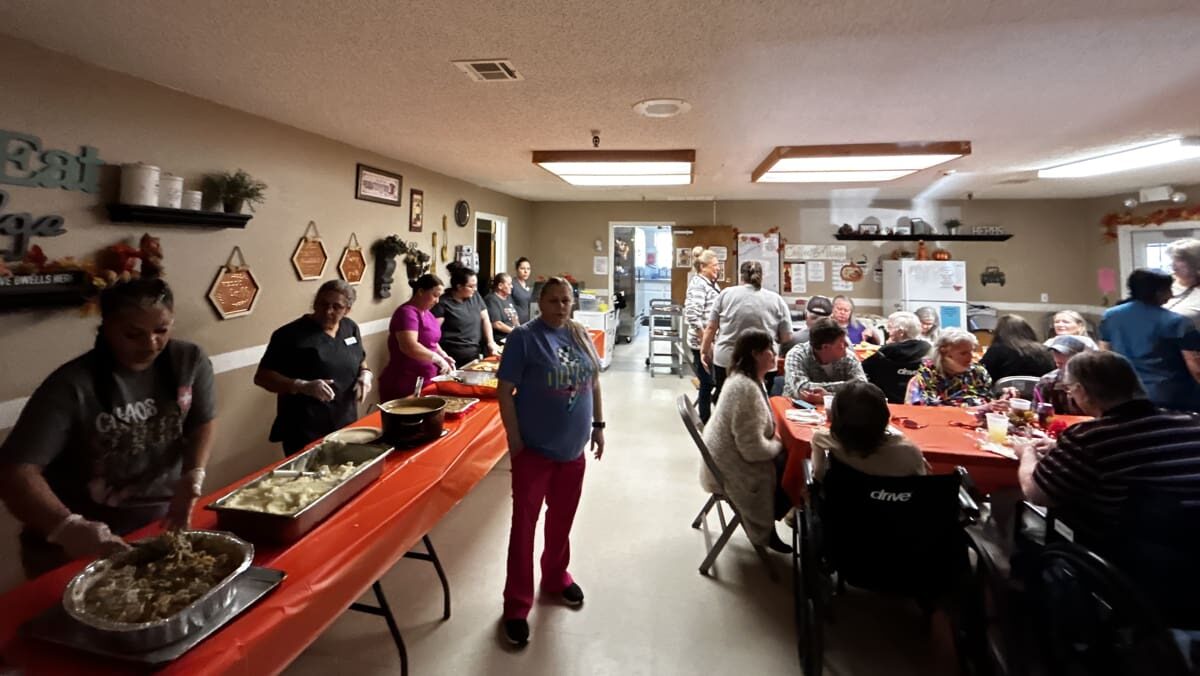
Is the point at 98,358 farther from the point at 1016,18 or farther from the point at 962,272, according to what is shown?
the point at 962,272

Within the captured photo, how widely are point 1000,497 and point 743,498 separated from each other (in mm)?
1099

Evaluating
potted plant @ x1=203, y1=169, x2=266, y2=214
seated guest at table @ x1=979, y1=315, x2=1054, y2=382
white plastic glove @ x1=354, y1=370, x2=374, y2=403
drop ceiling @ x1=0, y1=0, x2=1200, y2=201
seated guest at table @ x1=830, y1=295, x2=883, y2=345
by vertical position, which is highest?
drop ceiling @ x1=0, y1=0, x2=1200, y2=201

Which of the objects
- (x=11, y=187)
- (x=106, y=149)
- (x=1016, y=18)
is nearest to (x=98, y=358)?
(x=11, y=187)

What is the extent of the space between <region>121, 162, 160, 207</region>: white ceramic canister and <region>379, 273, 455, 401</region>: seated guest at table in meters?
1.24

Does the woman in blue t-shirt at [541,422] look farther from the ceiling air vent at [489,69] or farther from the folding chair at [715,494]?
the ceiling air vent at [489,69]

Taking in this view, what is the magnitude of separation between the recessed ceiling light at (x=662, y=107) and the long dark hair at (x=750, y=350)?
1.30m

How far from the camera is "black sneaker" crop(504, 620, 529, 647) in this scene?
198 centimetres

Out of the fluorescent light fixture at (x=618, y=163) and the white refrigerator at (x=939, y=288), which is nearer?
the fluorescent light fixture at (x=618, y=163)

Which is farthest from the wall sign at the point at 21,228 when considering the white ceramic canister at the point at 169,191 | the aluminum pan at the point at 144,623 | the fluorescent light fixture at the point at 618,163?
the fluorescent light fixture at the point at 618,163

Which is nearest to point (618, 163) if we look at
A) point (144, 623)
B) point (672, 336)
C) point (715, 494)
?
point (715, 494)

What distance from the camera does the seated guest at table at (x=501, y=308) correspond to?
4984 mm

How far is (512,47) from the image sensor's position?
2014 millimetres

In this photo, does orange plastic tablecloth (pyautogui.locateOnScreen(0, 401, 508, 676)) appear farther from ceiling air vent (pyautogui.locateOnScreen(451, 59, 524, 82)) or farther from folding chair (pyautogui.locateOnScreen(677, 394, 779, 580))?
ceiling air vent (pyautogui.locateOnScreen(451, 59, 524, 82))

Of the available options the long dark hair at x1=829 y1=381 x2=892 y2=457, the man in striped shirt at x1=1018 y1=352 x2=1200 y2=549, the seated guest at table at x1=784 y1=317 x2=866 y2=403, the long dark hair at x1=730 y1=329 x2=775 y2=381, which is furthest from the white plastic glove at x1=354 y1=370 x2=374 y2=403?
the man in striped shirt at x1=1018 y1=352 x2=1200 y2=549
